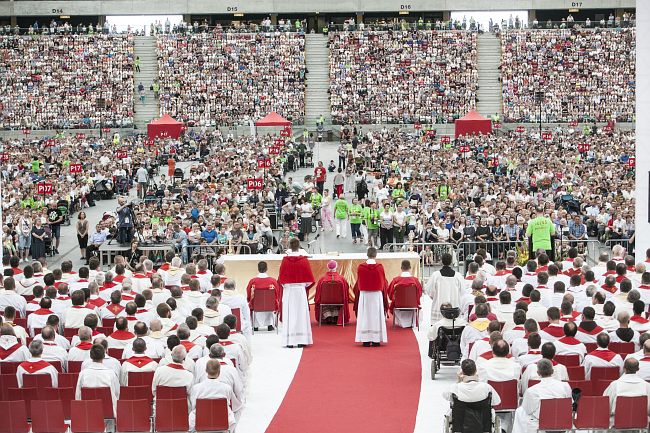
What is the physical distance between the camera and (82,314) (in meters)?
17.6

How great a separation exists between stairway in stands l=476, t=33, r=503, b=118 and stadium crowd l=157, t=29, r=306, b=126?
426 inches

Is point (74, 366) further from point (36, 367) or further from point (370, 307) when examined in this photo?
point (370, 307)

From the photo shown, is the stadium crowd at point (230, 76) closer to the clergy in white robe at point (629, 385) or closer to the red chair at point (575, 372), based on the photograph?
the red chair at point (575, 372)

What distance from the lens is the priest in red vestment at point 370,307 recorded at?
1989cm

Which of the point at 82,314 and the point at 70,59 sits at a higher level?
the point at 70,59

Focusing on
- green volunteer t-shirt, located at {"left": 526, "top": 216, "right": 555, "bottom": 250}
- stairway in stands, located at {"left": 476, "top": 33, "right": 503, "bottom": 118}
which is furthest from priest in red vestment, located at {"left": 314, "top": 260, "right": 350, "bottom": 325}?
stairway in stands, located at {"left": 476, "top": 33, "right": 503, "bottom": 118}

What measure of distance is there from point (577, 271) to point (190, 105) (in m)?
49.1

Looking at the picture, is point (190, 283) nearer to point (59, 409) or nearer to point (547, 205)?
point (59, 409)

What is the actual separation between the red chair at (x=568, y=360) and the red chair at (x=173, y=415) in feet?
15.8

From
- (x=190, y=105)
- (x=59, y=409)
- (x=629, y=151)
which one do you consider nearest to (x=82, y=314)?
(x=59, y=409)

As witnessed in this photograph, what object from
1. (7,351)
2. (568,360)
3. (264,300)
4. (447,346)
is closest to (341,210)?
(264,300)

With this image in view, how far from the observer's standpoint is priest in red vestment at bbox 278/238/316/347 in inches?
786

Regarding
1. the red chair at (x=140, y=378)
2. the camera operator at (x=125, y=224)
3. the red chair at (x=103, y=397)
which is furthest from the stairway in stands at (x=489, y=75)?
the red chair at (x=103, y=397)

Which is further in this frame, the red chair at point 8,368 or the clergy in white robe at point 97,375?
the red chair at point 8,368
